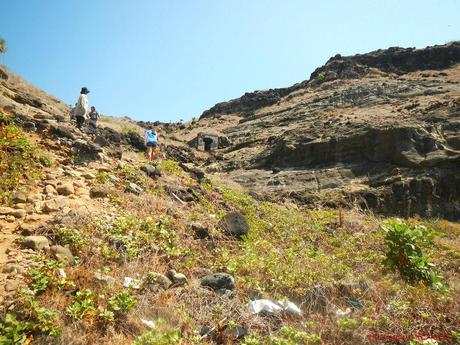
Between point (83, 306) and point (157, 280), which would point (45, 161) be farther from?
point (83, 306)

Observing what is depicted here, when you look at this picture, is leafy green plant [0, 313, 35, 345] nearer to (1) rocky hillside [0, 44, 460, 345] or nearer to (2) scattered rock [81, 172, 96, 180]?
(1) rocky hillside [0, 44, 460, 345]

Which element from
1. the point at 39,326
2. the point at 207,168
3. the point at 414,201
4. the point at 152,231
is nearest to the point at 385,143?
the point at 414,201

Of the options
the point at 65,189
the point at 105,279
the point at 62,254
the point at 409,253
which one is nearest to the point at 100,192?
the point at 65,189

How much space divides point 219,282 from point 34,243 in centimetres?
244

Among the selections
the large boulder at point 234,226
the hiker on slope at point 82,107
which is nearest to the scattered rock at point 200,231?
the large boulder at point 234,226

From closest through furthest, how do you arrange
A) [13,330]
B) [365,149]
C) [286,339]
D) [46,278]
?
[13,330] < [286,339] < [46,278] < [365,149]

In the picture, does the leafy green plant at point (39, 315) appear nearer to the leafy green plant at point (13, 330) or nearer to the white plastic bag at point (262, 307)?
the leafy green plant at point (13, 330)

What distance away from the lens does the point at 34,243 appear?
4.62m

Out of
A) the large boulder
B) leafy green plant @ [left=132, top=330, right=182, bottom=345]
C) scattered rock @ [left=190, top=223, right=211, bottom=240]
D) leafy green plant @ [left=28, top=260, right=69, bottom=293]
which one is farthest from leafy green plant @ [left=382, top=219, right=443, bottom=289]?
leafy green plant @ [left=28, top=260, right=69, bottom=293]

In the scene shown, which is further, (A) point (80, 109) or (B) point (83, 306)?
(A) point (80, 109)

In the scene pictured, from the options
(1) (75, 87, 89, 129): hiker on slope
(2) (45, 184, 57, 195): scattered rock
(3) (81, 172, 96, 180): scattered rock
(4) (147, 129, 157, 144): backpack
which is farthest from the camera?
(4) (147, 129, 157, 144): backpack

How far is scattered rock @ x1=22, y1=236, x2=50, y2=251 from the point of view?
4.61 meters

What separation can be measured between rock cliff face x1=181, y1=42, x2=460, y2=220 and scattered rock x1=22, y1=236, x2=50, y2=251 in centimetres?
1135

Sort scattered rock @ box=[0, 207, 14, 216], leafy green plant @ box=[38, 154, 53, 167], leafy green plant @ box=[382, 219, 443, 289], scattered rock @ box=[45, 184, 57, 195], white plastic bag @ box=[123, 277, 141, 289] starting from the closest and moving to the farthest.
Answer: white plastic bag @ box=[123, 277, 141, 289]
scattered rock @ box=[0, 207, 14, 216]
leafy green plant @ box=[382, 219, 443, 289]
scattered rock @ box=[45, 184, 57, 195]
leafy green plant @ box=[38, 154, 53, 167]
